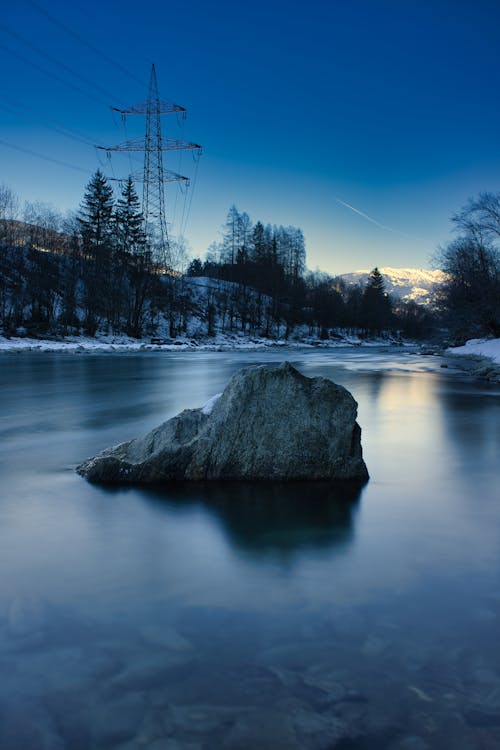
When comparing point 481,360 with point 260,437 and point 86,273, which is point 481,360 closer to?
point 260,437

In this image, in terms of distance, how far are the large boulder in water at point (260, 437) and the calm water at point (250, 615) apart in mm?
291

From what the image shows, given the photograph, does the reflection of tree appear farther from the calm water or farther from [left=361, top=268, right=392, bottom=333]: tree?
[left=361, top=268, right=392, bottom=333]: tree

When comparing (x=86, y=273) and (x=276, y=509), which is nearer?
(x=276, y=509)

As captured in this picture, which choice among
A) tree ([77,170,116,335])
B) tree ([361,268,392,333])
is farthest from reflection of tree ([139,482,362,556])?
tree ([361,268,392,333])

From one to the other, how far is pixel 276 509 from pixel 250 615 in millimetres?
1968

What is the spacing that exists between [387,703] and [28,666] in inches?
69.7

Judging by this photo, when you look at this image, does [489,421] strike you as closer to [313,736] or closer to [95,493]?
[95,493]

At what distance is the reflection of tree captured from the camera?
451 centimetres

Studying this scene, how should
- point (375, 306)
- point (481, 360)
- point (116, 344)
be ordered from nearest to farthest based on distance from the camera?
1. point (481, 360)
2. point (116, 344)
3. point (375, 306)

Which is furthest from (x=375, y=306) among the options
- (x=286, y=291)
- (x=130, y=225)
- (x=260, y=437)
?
(x=260, y=437)

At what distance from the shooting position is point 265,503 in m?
5.33

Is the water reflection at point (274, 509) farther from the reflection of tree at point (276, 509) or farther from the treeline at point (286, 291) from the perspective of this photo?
the treeline at point (286, 291)

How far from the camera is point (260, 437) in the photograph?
5977 mm

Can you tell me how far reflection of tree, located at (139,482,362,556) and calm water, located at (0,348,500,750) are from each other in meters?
0.03
